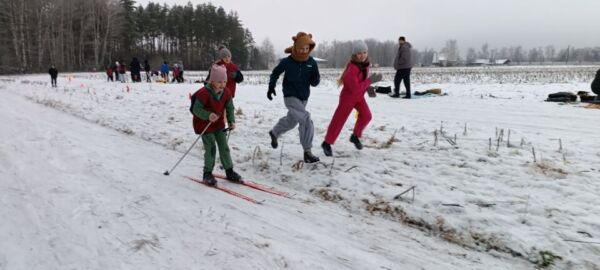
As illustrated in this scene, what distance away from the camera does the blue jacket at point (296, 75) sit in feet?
19.6

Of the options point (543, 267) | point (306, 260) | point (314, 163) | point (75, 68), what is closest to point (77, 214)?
point (306, 260)

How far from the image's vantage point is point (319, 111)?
11.1m

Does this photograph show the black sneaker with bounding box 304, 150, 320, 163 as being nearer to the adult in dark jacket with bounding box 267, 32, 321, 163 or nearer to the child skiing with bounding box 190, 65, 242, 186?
the adult in dark jacket with bounding box 267, 32, 321, 163

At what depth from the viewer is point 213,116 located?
16.6 feet

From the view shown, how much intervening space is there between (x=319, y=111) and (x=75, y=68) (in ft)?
214

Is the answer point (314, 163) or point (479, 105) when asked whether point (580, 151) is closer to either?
point (314, 163)

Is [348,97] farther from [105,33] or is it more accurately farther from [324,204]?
[105,33]

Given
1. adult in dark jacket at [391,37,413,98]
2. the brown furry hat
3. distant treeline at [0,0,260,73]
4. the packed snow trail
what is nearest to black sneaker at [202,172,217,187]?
the packed snow trail

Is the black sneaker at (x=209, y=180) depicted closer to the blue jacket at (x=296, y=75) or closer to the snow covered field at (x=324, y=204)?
the snow covered field at (x=324, y=204)

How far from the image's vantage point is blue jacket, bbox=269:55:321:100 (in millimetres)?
5988

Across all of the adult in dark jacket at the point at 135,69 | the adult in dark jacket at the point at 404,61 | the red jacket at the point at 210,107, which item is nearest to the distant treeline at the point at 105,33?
the adult in dark jacket at the point at 135,69

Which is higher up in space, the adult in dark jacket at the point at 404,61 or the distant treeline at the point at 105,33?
the distant treeline at the point at 105,33

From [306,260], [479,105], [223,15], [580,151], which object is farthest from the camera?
[223,15]

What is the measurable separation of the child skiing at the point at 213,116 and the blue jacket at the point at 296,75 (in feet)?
3.21
